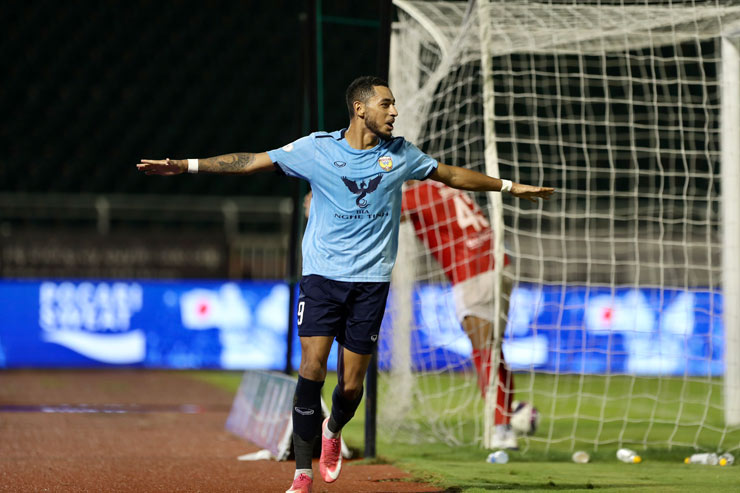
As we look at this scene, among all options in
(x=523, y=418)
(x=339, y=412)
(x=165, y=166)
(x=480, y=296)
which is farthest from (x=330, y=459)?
(x=523, y=418)

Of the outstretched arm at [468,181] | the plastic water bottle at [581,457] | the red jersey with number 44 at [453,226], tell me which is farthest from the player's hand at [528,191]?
the plastic water bottle at [581,457]

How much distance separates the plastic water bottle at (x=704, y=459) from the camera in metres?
5.93

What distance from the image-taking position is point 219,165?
437 centimetres

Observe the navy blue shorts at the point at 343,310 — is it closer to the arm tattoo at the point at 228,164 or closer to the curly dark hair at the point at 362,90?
the arm tattoo at the point at 228,164

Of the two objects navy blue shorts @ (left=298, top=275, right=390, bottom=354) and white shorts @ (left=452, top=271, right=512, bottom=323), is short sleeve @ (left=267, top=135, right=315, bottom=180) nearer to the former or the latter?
navy blue shorts @ (left=298, top=275, right=390, bottom=354)

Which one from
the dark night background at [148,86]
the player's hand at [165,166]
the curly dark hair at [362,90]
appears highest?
the dark night background at [148,86]

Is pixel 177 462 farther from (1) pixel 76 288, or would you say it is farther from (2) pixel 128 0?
(2) pixel 128 0

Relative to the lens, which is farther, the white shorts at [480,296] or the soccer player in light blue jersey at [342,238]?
the white shorts at [480,296]

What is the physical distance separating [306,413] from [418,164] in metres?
1.24

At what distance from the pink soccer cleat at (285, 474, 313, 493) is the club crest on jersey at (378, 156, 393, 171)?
4.59 feet

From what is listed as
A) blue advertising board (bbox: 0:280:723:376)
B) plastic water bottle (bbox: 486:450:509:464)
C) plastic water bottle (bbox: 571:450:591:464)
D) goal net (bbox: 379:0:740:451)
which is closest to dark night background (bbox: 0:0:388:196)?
blue advertising board (bbox: 0:280:723:376)

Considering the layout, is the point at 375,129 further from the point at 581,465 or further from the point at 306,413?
the point at 581,465

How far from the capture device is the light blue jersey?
4.37m

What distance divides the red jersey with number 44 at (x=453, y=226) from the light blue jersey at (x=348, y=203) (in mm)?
2242
